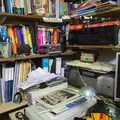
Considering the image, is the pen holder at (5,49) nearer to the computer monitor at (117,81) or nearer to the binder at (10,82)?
the binder at (10,82)

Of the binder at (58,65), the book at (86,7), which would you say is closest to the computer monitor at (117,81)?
the book at (86,7)

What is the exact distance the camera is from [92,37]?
1.30 metres

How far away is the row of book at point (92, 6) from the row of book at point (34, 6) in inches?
4.6

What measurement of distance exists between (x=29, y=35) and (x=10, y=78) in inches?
16.8

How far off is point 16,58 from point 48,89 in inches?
14.7

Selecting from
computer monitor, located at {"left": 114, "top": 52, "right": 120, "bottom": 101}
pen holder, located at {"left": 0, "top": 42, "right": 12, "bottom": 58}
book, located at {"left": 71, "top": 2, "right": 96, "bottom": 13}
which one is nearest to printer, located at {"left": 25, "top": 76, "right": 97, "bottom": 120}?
computer monitor, located at {"left": 114, "top": 52, "right": 120, "bottom": 101}

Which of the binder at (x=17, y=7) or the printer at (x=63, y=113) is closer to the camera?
the printer at (x=63, y=113)

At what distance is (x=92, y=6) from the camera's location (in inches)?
A: 49.9

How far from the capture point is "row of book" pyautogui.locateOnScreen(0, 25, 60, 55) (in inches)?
50.8

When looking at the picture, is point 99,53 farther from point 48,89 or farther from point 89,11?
point 48,89

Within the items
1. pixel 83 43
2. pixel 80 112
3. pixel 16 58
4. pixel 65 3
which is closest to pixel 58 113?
pixel 80 112

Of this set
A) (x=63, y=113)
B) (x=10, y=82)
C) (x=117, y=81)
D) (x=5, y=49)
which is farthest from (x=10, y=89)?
(x=117, y=81)

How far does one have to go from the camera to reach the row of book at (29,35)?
1.29m

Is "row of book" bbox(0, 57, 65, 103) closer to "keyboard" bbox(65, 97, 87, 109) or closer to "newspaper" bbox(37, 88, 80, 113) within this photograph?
"newspaper" bbox(37, 88, 80, 113)
